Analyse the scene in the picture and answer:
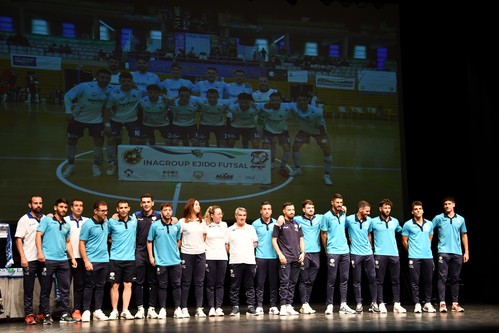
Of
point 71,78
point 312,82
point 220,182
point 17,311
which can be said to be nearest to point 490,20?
point 312,82

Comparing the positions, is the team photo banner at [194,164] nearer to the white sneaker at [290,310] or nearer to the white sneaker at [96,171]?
the white sneaker at [96,171]

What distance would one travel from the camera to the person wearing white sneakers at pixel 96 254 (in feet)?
28.7

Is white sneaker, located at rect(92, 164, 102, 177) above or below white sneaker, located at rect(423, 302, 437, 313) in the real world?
above

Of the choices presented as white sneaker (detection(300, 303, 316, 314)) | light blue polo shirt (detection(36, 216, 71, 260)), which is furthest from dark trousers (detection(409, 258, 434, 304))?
light blue polo shirt (detection(36, 216, 71, 260))

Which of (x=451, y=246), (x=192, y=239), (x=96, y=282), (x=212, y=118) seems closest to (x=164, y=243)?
(x=192, y=239)

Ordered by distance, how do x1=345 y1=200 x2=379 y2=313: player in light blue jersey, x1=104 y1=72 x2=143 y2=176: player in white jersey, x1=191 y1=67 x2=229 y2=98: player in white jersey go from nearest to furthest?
x1=345 y1=200 x2=379 y2=313: player in light blue jersey, x1=104 y1=72 x2=143 y2=176: player in white jersey, x1=191 y1=67 x2=229 y2=98: player in white jersey

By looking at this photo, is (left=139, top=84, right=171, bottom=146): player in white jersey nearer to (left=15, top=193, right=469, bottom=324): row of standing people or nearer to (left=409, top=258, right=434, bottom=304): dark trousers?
(left=15, top=193, right=469, bottom=324): row of standing people

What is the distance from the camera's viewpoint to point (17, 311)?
28.7 feet

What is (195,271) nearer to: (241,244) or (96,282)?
(241,244)

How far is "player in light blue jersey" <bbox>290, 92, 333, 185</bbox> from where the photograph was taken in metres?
10.8

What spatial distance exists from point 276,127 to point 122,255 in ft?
10.2

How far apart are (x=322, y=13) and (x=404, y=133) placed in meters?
2.18

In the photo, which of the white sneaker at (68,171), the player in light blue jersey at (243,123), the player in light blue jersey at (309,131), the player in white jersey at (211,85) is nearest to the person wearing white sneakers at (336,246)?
the player in light blue jersey at (309,131)

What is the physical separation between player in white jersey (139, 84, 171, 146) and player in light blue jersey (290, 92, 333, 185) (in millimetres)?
1855
